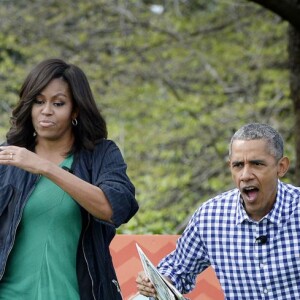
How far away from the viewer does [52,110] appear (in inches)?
147

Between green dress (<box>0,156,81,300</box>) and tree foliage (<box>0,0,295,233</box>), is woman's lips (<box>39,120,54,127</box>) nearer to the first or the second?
green dress (<box>0,156,81,300</box>)

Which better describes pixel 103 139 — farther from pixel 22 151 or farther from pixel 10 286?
pixel 10 286

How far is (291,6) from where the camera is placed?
7559 millimetres

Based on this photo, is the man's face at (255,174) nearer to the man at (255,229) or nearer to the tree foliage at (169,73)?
the man at (255,229)

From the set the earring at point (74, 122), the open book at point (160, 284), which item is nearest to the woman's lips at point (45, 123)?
the earring at point (74, 122)

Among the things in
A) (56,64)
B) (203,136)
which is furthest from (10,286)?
(203,136)

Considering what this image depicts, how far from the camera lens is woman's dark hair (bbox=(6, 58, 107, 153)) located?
3748mm

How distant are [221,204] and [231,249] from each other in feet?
0.72

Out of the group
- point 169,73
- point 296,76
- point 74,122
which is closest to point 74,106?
point 74,122

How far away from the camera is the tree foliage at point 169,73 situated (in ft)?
40.8

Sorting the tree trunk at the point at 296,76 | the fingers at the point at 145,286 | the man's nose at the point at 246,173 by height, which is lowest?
the fingers at the point at 145,286

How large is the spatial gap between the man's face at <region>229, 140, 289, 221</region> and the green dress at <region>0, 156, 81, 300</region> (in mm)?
727

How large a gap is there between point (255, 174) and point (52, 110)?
2.81 ft

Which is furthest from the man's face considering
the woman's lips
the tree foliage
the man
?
the tree foliage
